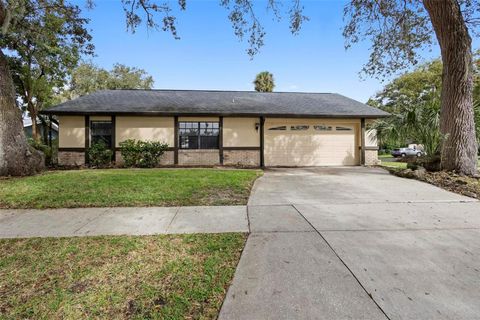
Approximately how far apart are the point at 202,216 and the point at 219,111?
8.97 metres

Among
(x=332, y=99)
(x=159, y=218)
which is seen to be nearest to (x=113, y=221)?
(x=159, y=218)

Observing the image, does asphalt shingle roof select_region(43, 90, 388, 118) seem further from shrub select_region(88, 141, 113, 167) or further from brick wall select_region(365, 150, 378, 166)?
brick wall select_region(365, 150, 378, 166)

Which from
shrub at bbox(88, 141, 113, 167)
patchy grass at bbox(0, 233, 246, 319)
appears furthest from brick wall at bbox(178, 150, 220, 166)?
patchy grass at bbox(0, 233, 246, 319)

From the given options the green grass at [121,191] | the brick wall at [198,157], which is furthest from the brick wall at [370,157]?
the green grass at [121,191]

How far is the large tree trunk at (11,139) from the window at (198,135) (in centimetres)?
623

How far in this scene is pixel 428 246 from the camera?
133 inches

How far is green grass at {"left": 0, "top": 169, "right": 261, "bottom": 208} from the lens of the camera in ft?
18.5

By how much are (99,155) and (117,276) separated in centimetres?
1103

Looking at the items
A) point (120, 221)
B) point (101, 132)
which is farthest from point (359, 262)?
point (101, 132)

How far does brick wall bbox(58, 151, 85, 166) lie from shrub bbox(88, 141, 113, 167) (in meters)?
0.59

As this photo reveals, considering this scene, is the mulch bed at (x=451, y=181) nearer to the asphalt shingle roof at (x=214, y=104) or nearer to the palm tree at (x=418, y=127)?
the palm tree at (x=418, y=127)

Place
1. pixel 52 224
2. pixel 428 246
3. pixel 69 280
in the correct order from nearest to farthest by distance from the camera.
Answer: pixel 69 280 < pixel 428 246 < pixel 52 224

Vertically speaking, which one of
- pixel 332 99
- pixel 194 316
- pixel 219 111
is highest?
pixel 332 99

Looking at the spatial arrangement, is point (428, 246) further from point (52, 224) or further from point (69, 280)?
point (52, 224)
